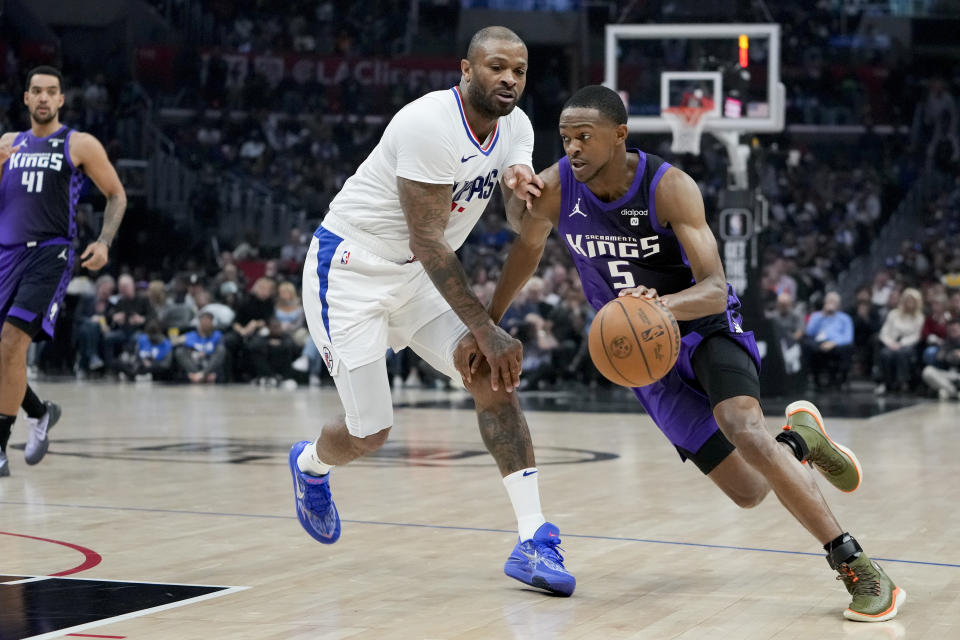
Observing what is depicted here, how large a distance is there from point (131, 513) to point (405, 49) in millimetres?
19866

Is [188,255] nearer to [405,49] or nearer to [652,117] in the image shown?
[405,49]

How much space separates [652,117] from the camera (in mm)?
14906

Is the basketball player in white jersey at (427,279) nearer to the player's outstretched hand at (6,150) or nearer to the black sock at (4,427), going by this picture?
the black sock at (4,427)

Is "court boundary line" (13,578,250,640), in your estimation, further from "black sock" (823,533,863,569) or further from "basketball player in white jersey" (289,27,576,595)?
"black sock" (823,533,863,569)

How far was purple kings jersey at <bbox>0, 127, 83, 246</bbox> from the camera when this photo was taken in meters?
7.67

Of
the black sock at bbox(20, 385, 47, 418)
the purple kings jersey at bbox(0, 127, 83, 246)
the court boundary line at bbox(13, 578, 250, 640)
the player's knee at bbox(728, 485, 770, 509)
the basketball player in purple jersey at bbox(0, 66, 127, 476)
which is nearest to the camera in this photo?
the court boundary line at bbox(13, 578, 250, 640)

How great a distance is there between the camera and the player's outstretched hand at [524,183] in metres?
4.84

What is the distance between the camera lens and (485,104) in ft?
15.6

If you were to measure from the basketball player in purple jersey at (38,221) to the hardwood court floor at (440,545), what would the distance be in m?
0.79

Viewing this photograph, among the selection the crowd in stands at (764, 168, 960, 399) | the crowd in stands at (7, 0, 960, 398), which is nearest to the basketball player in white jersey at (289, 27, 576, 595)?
the crowd in stands at (7, 0, 960, 398)

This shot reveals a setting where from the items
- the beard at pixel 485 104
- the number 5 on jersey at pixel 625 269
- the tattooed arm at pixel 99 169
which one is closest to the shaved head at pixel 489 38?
the beard at pixel 485 104

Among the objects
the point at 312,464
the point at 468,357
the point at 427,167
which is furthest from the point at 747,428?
the point at 312,464

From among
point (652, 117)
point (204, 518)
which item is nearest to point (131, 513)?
point (204, 518)

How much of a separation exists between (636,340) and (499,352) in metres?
0.54
